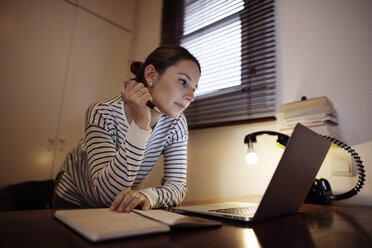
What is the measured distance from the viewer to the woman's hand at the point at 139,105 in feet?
2.46

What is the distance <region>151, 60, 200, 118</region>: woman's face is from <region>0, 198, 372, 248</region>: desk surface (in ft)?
1.84

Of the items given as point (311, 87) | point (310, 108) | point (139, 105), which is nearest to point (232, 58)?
point (311, 87)

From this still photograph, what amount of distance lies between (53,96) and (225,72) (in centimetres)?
144

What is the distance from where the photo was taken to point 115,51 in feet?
7.70

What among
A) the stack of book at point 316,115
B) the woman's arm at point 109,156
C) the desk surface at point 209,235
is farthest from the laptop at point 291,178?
the stack of book at point 316,115

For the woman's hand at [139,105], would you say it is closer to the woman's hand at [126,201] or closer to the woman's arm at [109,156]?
the woman's arm at [109,156]

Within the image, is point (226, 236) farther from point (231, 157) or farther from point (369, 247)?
point (231, 157)

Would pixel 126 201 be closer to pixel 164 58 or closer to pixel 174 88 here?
pixel 174 88

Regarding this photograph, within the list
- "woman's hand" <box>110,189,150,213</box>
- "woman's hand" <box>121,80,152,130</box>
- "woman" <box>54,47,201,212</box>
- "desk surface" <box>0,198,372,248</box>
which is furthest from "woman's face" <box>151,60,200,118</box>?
"desk surface" <box>0,198,372,248</box>

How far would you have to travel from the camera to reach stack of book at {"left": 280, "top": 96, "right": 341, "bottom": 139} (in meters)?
0.98

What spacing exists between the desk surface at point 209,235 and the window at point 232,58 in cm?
88

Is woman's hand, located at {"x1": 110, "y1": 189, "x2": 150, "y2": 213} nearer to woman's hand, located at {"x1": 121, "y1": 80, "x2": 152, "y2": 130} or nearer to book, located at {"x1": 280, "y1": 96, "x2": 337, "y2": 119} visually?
woman's hand, located at {"x1": 121, "y1": 80, "x2": 152, "y2": 130}

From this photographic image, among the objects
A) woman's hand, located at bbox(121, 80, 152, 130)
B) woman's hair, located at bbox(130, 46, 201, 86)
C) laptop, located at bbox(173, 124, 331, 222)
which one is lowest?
laptop, located at bbox(173, 124, 331, 222)

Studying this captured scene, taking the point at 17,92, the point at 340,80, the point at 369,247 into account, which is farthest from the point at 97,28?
the point at 369,247
